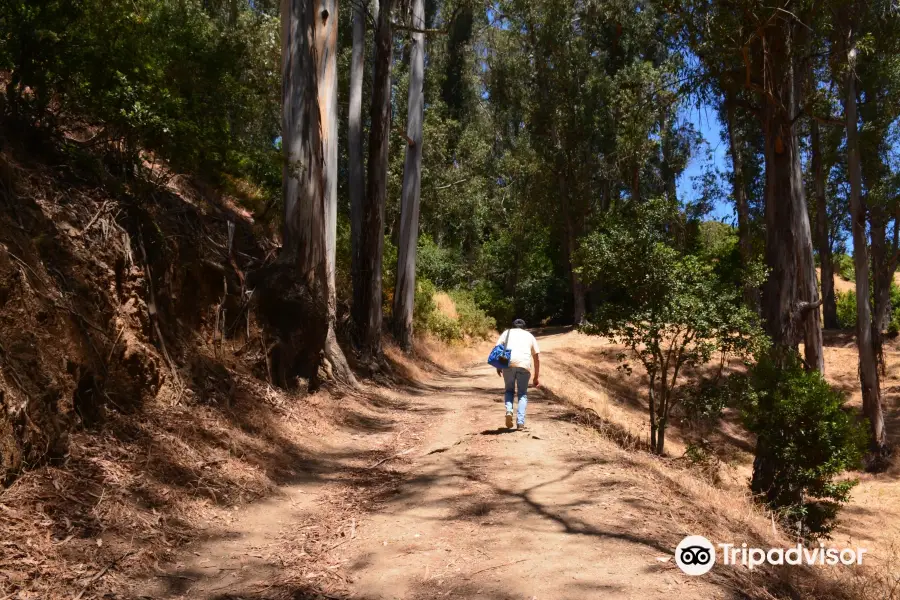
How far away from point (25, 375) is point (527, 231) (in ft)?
118

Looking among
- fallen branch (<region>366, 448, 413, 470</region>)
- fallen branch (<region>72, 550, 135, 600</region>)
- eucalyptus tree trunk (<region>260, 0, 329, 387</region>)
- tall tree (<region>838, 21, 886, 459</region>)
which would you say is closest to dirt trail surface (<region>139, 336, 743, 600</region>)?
fallen branch (<region>366, 448, 413, 470</region>)

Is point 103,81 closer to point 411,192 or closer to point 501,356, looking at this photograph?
point 501,356

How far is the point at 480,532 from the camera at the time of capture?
5051mm

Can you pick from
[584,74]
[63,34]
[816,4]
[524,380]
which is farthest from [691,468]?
[584,74]

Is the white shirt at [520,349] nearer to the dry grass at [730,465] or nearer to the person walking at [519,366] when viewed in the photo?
the person walking at [519,366]

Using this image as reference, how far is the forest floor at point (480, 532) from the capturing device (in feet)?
13.4

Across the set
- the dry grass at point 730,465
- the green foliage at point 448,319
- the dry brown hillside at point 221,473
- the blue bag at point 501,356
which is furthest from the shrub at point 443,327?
the blue bag at point 501,356

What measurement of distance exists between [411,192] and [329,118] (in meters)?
7.35

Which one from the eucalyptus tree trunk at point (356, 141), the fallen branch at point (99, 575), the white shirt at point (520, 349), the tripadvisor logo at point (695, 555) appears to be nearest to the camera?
the fallen branch at point (99, 575)

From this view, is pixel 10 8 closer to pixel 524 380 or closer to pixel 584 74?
pixel 524 380

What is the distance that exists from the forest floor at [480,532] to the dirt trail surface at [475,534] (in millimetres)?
14

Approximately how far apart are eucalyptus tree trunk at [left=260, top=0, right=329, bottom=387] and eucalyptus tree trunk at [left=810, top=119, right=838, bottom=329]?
1593cm

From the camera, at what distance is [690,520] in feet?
18.2

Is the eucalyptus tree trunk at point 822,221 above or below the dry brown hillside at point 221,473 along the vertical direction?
above
